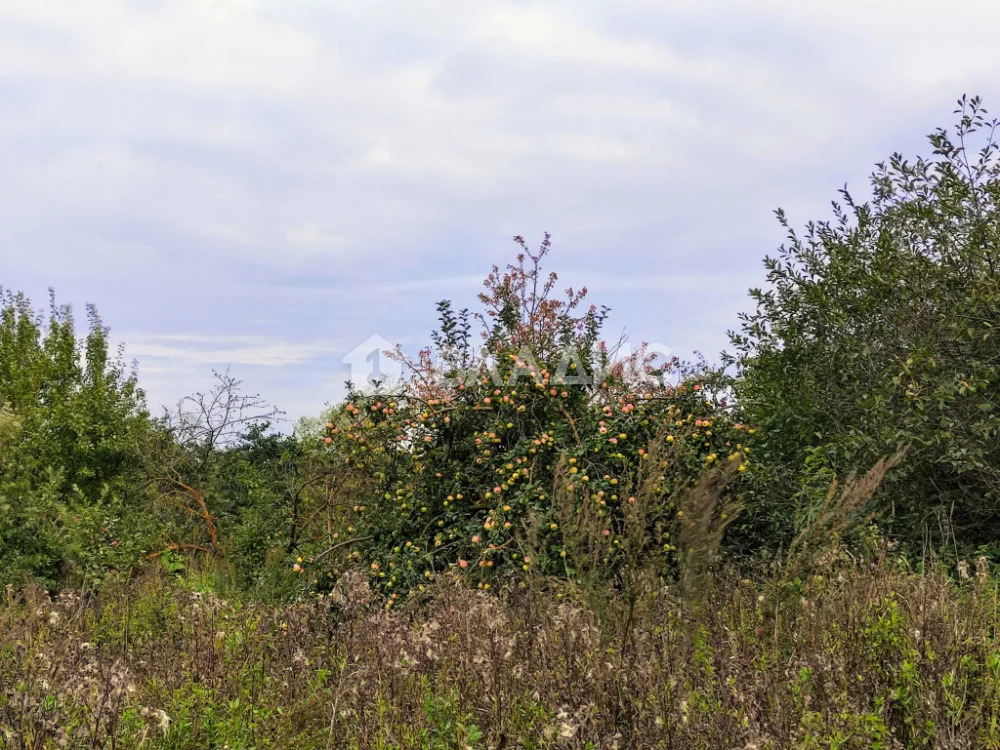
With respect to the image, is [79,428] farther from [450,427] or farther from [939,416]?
[939,416]

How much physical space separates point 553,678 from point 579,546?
1633mm

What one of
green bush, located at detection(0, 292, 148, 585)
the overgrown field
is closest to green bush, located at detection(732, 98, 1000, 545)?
the overgrown field

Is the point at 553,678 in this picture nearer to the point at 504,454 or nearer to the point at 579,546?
the point at 579,546

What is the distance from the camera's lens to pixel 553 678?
311 centimetres

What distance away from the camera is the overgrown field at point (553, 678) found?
2.90 metres

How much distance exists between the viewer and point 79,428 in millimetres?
12234

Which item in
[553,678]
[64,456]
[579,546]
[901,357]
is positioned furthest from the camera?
[64,456]

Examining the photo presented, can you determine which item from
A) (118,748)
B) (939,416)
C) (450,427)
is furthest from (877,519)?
(118,748)

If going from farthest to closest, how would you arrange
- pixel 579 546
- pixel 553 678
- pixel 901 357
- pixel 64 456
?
pixel 64 456, pixel 901 357, pixel 579 546, pixel 553 678

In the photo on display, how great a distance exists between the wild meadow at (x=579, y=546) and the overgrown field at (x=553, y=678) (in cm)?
2

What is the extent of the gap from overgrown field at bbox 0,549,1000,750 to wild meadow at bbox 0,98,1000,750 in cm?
2

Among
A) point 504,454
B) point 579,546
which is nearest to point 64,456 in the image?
point 504,454

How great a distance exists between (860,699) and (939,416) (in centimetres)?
379

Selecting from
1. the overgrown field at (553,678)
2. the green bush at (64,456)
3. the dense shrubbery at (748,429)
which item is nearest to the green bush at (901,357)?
the dense shrubbery at (748,429)
